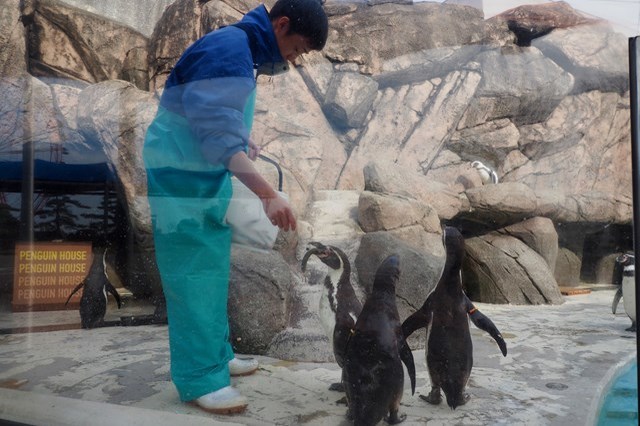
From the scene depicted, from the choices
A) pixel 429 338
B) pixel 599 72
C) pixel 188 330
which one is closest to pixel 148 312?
pixel 188 330

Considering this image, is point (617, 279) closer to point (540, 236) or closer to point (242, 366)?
point (540, 236)

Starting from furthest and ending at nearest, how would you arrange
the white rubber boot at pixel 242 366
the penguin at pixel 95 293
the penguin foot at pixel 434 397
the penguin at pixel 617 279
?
the penguin at pixel 95 293
the white rubber boot at pixel 242 366
the penguin foot at pixel 434 397
the penguin at pixel 617 279

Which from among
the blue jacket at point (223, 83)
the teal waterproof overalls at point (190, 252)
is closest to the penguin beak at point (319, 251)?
the teal waterproof overalls at point (190, 252)

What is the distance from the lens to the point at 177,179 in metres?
1.60

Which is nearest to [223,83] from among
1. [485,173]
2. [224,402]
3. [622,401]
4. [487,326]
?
[485,173]

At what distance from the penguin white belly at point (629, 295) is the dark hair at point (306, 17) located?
1.07m

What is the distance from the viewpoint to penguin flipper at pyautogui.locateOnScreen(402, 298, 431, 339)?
1.53 m

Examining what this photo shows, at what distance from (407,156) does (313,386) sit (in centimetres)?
75

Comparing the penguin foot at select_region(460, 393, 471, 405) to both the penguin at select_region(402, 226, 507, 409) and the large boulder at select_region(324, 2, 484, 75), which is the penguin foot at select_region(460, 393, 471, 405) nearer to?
the penguin at select_region(402, 226, 507, 409)

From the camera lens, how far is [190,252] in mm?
1604

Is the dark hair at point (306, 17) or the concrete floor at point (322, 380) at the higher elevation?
the dark hair at point (306, 17)

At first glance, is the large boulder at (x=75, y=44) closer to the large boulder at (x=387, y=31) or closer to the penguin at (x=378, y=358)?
the large boulder at (x=387, y=31)

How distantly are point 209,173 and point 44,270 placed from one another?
36.2 inches

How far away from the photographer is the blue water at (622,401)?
1242mm
